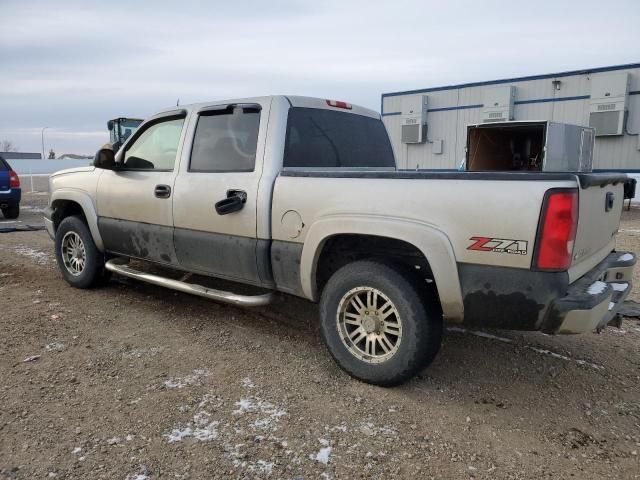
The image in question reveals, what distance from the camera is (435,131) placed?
18.5 m

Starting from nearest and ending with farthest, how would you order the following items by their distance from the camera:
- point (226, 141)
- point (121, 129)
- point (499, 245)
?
point (499, 245)
point (226, 141)
point (121, 129)

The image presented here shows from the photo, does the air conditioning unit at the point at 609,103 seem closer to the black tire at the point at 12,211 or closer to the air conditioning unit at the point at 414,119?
the air conditioning unit at the point at 414,119

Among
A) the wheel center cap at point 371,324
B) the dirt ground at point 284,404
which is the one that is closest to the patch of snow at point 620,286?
the dirt ground at point 284,404

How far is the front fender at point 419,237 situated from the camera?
2.87 m

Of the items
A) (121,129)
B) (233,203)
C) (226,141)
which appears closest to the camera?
(233,203)

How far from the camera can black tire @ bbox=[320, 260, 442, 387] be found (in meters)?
3.05

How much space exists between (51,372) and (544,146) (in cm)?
915

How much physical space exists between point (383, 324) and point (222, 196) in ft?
5.26

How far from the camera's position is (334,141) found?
4.22 meters

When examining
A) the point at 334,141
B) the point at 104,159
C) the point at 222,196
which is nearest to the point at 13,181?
the point at 104,159

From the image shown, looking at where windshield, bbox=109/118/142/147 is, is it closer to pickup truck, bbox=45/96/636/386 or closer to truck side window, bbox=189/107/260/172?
pickup truck, bbox=45/96/636/386

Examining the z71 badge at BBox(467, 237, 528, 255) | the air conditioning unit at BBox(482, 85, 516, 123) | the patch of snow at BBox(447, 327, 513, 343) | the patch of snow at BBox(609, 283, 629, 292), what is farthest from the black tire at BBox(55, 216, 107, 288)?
the air conditioning unit at BBox(482, 85, 516, 123)

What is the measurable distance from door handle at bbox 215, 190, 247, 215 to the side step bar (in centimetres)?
66

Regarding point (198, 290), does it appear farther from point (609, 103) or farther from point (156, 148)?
point (609, 103)
